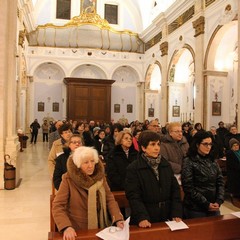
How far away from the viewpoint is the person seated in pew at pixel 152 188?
285 centimetres

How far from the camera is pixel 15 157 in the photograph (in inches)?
283

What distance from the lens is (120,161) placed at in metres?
4.06

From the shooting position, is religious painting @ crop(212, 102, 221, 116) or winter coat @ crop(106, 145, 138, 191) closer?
winter coat @ crop(106, 145, 138, 191)

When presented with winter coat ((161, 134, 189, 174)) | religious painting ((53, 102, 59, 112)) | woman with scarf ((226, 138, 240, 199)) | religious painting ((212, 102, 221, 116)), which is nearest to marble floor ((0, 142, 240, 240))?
woman with scarf ((226, 138, 240, 199))

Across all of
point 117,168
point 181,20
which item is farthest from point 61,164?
point 181,20

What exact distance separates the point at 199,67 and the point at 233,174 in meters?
9.25

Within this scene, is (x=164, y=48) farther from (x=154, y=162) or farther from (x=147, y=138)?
(x=154, y=162)

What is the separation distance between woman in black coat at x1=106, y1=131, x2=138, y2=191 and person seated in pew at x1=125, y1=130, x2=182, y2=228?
1.09m

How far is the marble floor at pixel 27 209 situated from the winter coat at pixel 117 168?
4.52 feet

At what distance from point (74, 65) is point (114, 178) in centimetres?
1764

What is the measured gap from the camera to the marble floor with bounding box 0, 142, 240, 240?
4501 mm

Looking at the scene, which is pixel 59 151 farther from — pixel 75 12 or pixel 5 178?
pixel 75 12

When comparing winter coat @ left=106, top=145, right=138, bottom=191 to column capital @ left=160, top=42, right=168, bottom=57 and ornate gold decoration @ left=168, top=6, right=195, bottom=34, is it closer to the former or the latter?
ornate gold decoration @ left=168, top=6, right=195, bottom=34

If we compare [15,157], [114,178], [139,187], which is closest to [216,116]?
[15,157]
